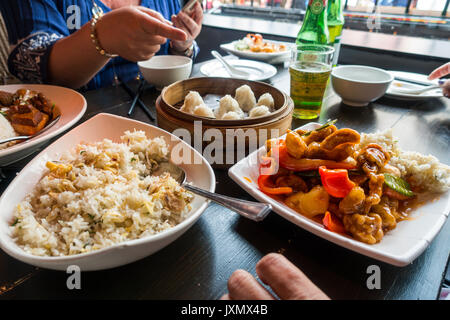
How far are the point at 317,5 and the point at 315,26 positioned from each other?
0.19 metres

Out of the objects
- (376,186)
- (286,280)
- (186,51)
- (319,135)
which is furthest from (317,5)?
(286,280)

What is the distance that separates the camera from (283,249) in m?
0.83

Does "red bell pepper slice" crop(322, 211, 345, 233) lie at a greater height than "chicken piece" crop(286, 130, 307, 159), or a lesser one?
lesser

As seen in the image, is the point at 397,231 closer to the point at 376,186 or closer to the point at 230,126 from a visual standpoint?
the point at 376,186

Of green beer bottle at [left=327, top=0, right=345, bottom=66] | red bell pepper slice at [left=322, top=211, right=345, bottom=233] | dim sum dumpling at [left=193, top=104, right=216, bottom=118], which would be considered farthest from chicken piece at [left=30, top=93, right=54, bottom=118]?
green beer bottle at [left=327, top=0, right=345, bottom=66]

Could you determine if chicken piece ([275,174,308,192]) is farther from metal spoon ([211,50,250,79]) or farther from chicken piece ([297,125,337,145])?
metal spoon ([211,50,250,79])

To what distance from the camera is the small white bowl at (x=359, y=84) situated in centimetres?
167

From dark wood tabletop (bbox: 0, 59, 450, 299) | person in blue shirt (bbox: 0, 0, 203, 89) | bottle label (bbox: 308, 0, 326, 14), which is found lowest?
dark wood tabletop (bbox: 0, 59, 450, 299)

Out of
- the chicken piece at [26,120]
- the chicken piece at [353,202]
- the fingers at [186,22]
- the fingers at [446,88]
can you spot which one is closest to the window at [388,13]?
the fingers at [446,88]

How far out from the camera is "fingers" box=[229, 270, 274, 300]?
58 cm

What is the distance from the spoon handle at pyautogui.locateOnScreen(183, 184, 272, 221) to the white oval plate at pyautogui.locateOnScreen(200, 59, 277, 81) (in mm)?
1474

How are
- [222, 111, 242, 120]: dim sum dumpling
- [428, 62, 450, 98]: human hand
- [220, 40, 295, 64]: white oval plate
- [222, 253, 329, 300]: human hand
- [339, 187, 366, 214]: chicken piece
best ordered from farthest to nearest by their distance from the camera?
[220, 40, 295, 64]: white oval plate < [428, 62, 450, 98]: human hand < [222, 111, 242, 120]: dim sum dumpling < [339, 187, 366, 214]: chicken piece < [222, 253, 329, 300]: human hand

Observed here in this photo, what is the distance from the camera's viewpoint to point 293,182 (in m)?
0.94

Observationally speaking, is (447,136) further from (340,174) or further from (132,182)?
(132,182)
